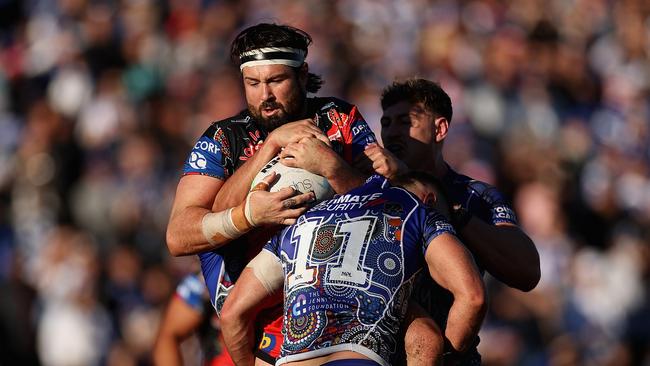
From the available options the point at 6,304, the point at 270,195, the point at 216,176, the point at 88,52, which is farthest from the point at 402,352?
the point at 88,52

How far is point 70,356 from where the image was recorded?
1268 centimetres

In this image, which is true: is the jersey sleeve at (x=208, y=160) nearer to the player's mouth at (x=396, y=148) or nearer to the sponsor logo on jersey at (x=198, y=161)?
the sponsor logo on jersey at (x=198, y=161)

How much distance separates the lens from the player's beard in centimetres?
677

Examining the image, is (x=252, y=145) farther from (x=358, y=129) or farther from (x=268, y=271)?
(x=268, y=271)

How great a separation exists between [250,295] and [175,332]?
111 inches

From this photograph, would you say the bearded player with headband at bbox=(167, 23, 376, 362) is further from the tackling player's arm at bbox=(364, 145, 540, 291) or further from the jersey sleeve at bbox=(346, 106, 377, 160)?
the tackling player's arm at bbox=(364, 145, 540, 291)

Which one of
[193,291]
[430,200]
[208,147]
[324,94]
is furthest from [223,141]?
[324,94]

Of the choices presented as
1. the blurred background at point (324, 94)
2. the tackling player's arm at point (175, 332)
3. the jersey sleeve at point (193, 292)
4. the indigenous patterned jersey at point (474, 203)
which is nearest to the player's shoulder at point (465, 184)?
the indigenous patterned jersey at point (474, 203)

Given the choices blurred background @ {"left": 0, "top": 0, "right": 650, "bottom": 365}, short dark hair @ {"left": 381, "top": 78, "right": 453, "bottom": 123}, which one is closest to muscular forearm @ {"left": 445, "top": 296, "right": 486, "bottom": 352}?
short dark hair @ {"left": 381, "top": 78, "right": 453, "bottom": 123}

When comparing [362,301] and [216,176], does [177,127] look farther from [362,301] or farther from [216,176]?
[362,301]

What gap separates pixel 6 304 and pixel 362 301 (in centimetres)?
718

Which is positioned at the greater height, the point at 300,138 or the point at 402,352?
the point at 300,138

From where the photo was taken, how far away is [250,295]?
641 centimetres

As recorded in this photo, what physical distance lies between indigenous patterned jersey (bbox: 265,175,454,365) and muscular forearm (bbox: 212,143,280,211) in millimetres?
520
